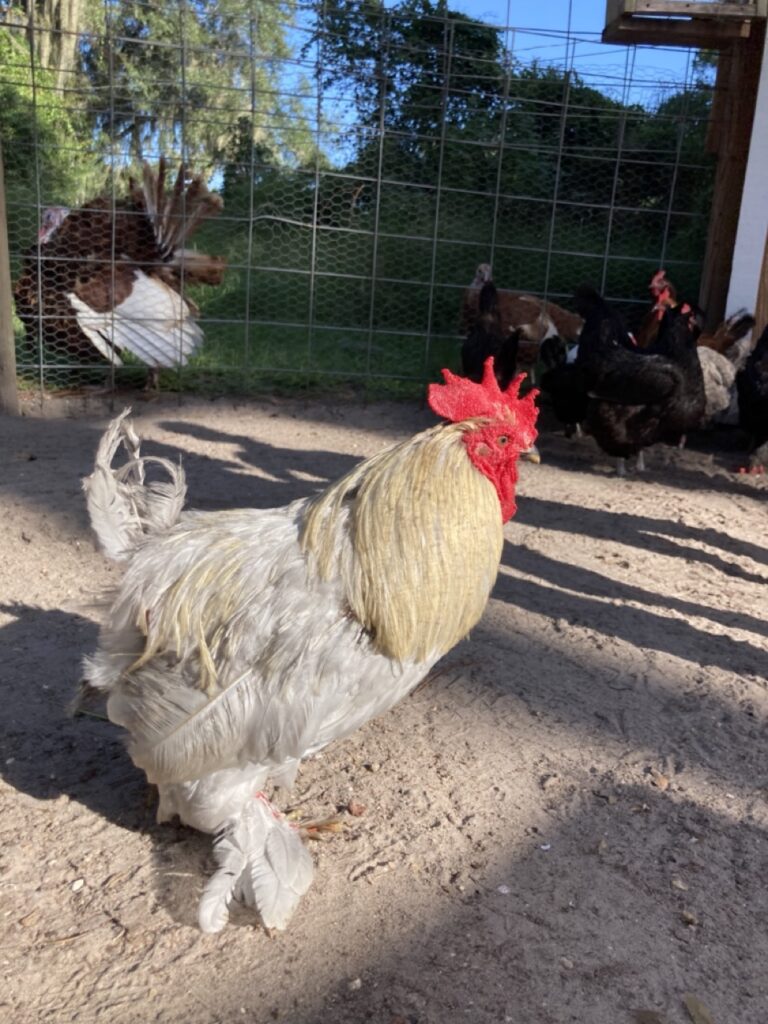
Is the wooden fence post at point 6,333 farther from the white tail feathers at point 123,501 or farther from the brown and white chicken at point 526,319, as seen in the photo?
the white tail feathers at point 123,501

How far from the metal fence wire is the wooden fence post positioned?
511mm

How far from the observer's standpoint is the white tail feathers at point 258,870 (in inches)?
91.9

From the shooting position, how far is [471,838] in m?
2.76

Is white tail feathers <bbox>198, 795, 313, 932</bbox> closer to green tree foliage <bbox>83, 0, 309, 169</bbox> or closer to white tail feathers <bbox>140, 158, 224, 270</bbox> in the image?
white tail feathers <bbox>140, 158, 224, 270</bbox>

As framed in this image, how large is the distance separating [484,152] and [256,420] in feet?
17.2

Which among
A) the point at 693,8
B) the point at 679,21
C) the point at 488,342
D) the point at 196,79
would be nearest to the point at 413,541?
the point at 488,342

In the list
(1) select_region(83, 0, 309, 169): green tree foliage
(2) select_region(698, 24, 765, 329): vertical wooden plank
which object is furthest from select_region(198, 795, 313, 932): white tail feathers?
(2) select_region(698, 24, 765, 329): vertical wooden plank

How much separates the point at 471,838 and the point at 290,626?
105 centimetres

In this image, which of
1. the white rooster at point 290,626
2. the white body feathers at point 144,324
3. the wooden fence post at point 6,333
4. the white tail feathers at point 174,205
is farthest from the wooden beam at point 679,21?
the white rooster at point 290,626

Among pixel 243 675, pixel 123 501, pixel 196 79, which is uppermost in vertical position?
pixel 196 79

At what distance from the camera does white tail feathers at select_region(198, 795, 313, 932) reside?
2.33 meters

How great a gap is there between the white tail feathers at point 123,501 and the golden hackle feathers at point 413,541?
618 mm

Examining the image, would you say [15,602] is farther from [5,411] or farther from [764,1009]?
[5,411]

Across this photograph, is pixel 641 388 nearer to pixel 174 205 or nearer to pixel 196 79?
pixel 174 205
